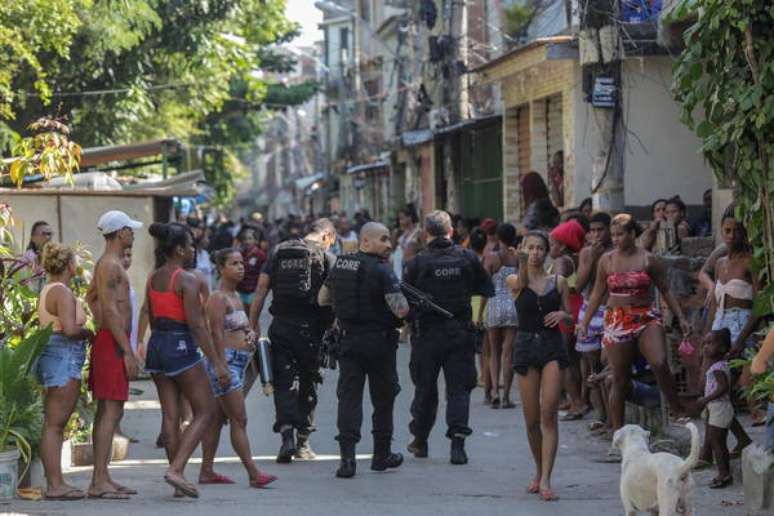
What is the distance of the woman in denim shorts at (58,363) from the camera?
954 centimetres

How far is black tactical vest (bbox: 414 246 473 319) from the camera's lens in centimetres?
1141

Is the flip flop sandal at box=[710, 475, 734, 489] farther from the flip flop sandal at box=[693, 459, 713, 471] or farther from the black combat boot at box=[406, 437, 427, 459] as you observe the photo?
the black combat boot at box=[406, 437, 427, 459]

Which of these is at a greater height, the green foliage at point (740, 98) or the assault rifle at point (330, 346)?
the green foliage at point (740, 98)

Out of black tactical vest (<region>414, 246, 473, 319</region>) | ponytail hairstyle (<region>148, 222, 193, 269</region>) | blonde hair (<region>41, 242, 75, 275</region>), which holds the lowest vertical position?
black tactical vest (<region>414, 246, 473, 319</region>)

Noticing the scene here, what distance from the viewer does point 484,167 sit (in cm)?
2902

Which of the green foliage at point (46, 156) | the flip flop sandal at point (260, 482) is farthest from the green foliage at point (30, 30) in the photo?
the flip flop sandal at point (260, 482)

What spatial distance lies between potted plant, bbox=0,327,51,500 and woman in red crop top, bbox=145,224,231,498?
0.73 metres

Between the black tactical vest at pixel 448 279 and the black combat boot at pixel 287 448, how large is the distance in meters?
1.52

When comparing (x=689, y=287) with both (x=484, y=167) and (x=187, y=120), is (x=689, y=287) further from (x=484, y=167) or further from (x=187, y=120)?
(x=187, y=120)

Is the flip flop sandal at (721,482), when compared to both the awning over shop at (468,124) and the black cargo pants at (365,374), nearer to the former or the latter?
the black cargo pants at (365,374)

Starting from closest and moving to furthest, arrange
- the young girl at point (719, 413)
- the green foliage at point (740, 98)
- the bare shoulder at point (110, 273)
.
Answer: the green foliage at point (740, 98) < the bare shoulder at point (110, 273) < the young girl at point (719, 413)

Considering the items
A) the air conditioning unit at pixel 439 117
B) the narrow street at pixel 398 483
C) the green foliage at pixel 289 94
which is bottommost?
the narrow street at pixel 398 483

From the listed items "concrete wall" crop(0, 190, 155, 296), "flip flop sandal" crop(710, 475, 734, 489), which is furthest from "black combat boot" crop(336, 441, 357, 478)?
"concrete wall" crop(0, 190, 155, 296)

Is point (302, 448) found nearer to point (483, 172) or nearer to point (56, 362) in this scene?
point (56, 362)
